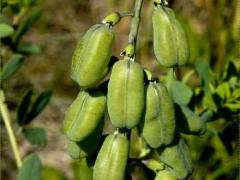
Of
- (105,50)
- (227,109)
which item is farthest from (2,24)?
(227,109)

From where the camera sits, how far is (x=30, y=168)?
1684 millimetres

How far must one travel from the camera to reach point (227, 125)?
6.57 ft

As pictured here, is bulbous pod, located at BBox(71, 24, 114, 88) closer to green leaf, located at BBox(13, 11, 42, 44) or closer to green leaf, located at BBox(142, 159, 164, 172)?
green leaf, located at BBox(142, 159, 164, 172)

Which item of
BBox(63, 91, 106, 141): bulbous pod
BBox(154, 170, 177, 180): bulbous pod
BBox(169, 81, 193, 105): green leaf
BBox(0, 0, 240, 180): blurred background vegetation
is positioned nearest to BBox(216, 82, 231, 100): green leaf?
BBox(0, 0, 240, 180): blurred background vegetation

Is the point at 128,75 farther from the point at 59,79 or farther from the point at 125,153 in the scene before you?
the point at 59,79

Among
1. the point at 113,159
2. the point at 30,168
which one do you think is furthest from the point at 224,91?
the point at 113,159

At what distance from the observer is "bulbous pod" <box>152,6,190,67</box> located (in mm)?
1222

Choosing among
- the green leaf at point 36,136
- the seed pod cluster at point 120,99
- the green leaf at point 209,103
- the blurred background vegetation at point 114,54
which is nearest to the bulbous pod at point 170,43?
the seed pod cluster at point 120,99

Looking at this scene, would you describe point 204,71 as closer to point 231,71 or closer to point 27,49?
point 231,71

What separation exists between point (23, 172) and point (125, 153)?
507 mm

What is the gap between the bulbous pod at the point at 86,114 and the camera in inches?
48.7

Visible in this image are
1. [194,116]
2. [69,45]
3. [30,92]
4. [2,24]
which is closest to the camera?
[194,116]

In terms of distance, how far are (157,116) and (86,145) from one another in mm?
162

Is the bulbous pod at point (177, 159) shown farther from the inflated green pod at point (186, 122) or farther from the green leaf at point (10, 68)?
the green leaf at point (10, 68)
